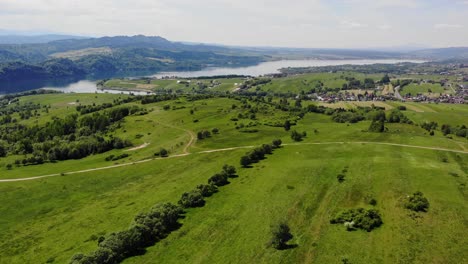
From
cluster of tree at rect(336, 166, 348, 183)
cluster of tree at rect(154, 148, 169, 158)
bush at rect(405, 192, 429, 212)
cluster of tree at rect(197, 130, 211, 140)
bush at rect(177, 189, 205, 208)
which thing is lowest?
cluster of tree at rect(154, 148, 169, 158)

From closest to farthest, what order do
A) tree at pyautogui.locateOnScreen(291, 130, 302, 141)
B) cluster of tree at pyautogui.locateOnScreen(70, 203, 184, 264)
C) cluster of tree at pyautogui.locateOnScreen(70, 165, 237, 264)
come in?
cluster of tree at pyautogui.locateOnScreen(70, 203, 184, 264)
cluster of tree at pyautogui.locateOnScreen(70, 165, 237, 264)
tree at pyautogui.locateOnScreen(291, 130, 302, 141)

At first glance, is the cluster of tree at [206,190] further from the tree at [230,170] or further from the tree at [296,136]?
the tree at [296,136]

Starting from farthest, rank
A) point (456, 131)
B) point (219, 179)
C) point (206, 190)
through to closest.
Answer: point (456, 131), point (219, 179), point (206, 190)

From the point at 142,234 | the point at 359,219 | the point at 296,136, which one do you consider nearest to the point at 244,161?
the point at 296,136

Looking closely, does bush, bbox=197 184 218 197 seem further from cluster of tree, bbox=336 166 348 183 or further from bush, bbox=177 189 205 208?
cluster of tree, bbox=336 166 348 183

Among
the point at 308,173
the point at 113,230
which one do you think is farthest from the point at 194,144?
the point at 113,230

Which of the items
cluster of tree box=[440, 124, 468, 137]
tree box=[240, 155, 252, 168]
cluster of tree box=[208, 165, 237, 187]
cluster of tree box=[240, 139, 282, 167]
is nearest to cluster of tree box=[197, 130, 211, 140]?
cluster of tree box=[240, 139, 282, 167]

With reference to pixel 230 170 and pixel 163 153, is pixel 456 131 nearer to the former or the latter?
pixel 230 170
